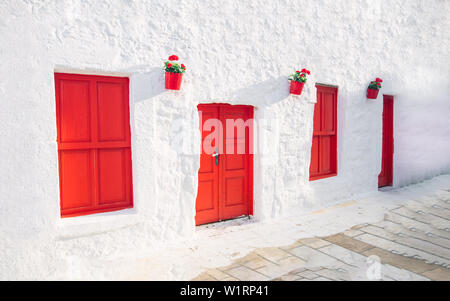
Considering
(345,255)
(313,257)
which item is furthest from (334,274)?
(345,255)

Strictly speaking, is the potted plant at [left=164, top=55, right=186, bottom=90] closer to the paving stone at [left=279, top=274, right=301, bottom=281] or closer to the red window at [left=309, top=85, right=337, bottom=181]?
the paving stone at [left=279, top=274, right=301, bottom=281]

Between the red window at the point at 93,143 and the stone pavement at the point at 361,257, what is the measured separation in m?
1.41

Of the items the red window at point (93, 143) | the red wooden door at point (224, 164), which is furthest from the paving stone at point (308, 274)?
the red window at point (93, 143)

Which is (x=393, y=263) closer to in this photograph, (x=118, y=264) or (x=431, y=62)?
(x=118, y=264)

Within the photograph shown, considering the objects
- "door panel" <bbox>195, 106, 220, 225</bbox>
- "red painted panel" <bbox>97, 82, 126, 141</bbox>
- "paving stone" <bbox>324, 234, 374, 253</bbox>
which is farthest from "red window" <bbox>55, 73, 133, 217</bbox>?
"paving stone" <bbox>324, 234, 374, 253</bbox>

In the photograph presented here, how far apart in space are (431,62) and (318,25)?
3.79 m

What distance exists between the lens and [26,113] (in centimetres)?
298

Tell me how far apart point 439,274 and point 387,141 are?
4292 millimetres

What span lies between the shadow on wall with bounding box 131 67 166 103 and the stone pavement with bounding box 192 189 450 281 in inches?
80.0

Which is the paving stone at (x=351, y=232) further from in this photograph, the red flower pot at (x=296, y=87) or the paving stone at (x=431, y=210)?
the red flower pot at (x=296, y=87)

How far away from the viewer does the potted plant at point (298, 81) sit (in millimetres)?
4781

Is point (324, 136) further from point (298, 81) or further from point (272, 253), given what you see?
point (272, 253)

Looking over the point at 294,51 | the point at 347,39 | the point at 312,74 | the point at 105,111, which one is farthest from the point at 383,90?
the point at 105,111

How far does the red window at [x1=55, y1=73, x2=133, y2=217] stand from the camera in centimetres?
333
